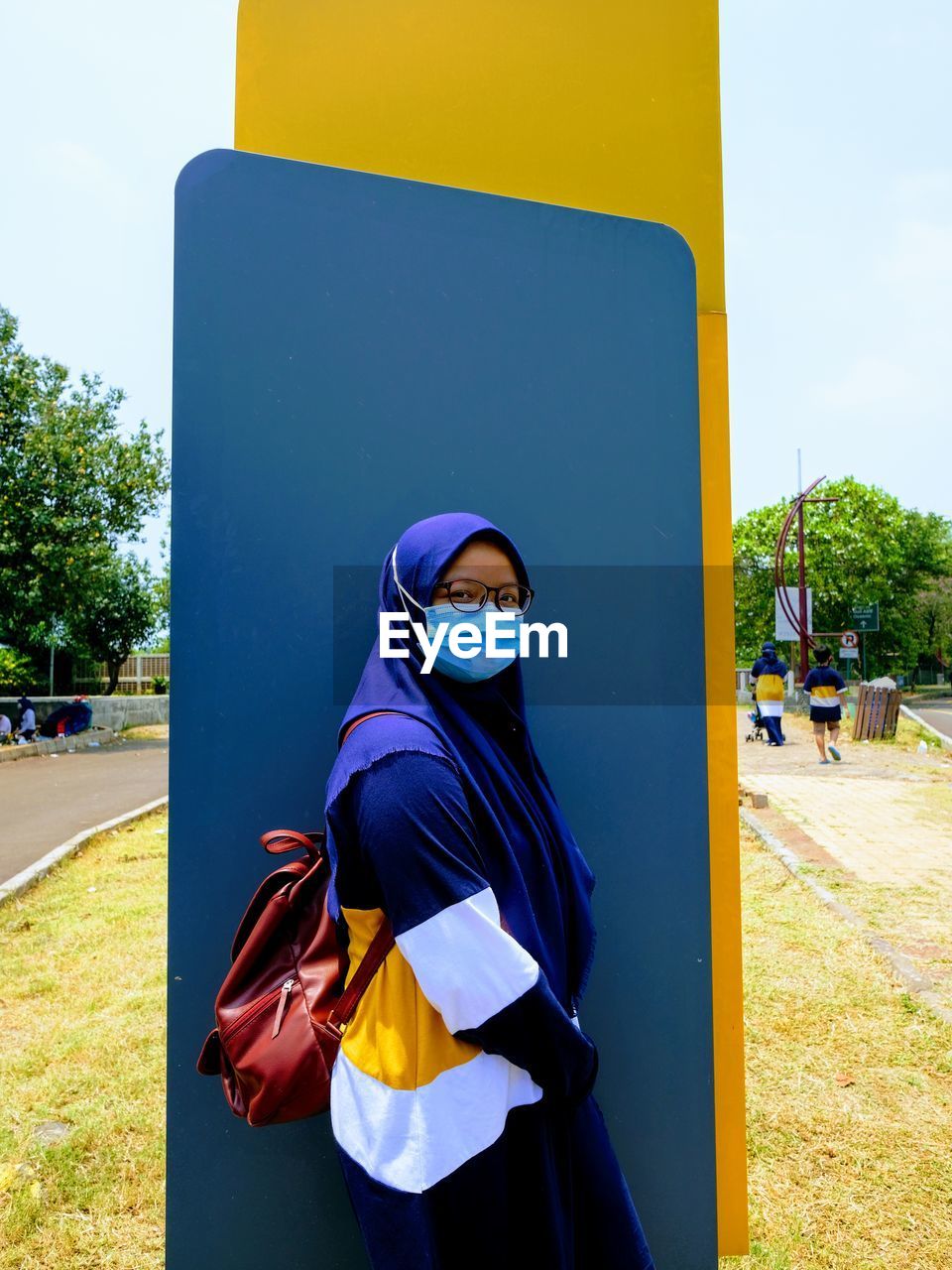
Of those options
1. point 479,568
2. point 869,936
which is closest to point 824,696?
point 869,936

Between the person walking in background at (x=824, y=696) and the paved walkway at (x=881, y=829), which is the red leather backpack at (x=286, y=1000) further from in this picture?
the person walking in background at (x=824, y=696)

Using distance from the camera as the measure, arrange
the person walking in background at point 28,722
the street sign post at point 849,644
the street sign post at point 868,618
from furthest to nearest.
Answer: the street sign post at point 868,618, the street sign post at point 849,644, the person walking in background at point 28,722

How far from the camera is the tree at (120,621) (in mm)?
26594

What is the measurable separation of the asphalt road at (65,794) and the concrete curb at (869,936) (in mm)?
6027

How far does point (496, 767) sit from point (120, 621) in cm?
2782

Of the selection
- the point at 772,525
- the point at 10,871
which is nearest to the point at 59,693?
the point at 10,871

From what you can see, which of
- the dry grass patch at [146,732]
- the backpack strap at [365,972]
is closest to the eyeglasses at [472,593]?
the backpack strap at [365,972]

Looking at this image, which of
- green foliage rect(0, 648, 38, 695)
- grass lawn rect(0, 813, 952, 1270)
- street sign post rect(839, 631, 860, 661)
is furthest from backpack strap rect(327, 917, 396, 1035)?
street sign post rect(839, 631, 860, 661)

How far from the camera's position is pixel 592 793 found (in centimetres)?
259

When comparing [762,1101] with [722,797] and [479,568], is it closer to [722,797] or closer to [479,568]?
[722,797]

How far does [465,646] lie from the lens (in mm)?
1838

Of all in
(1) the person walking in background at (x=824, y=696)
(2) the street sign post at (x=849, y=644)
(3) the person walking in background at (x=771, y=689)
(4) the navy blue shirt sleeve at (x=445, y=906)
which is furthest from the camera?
(2) the street sign post at (x=849, y=644)

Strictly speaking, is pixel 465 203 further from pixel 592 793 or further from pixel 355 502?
pixel 592 793

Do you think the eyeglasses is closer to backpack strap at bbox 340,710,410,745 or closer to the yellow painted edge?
backpack strap at bbox 340,710,410,745
